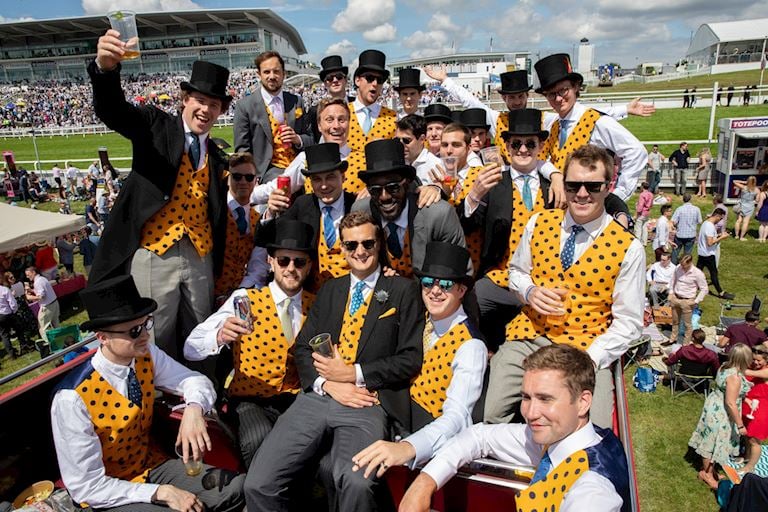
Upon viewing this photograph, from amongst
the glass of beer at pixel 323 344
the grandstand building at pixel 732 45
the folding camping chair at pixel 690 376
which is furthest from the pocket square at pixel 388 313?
the grandstand building at pixel 732 45

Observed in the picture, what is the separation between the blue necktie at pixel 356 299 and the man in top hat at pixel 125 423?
113 centimetres

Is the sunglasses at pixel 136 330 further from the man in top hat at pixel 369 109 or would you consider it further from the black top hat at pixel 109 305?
the man in top hat at pixel 369 109

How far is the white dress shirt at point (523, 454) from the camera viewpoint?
Answer: 2207mm

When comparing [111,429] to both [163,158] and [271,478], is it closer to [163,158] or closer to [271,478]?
[271,478]

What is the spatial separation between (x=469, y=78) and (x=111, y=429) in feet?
182

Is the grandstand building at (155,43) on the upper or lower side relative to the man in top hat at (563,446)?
upper

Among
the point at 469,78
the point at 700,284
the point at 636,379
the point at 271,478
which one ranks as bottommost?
the point at 636,379

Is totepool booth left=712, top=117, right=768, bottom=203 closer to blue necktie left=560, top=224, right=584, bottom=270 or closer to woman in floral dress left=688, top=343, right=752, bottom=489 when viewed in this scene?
woman in floral dress left=688, top=343, right=752, bottom=489

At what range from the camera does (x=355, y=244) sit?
3.69m

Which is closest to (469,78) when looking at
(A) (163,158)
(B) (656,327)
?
(B) (656,327)

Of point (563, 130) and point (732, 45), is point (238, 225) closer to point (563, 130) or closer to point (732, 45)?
point (563, 130)

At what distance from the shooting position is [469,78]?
53.8 meters

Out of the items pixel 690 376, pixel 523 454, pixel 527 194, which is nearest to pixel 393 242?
pixel 527 194

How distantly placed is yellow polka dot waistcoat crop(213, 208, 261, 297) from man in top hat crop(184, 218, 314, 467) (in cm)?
81
